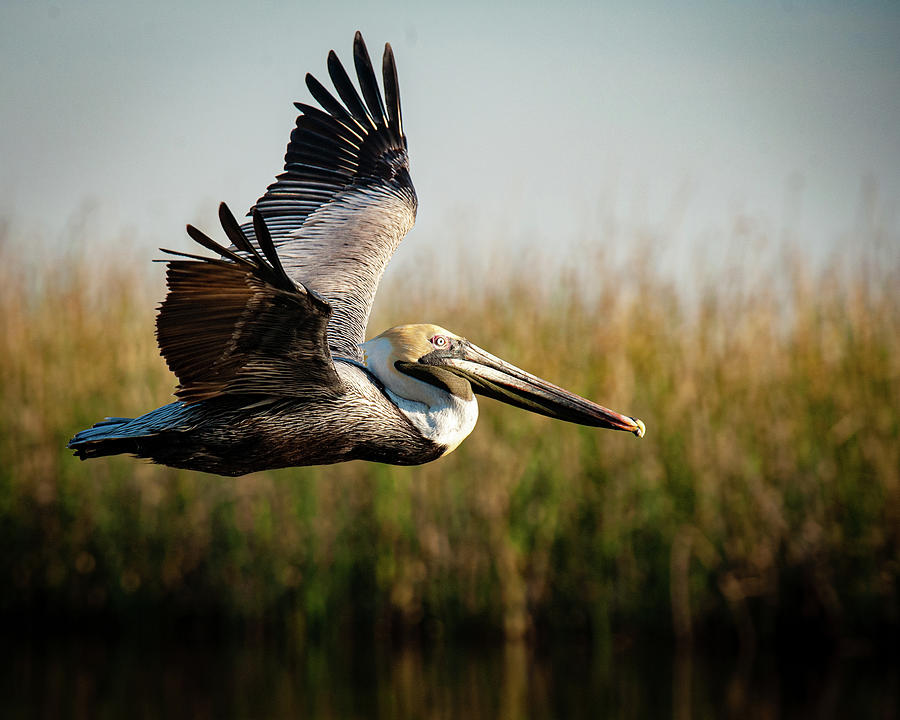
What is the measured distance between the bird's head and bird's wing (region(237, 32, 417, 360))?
0.76 meters

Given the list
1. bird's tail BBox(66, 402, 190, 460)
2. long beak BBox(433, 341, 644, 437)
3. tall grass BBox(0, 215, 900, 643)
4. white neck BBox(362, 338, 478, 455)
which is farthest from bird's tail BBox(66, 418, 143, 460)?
tall grass BBox(0, 215, 900, 643)

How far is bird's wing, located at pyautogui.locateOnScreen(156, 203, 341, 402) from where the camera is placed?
3.01 m

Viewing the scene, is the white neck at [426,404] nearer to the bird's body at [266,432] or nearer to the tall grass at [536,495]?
the bird's body at [266,432]

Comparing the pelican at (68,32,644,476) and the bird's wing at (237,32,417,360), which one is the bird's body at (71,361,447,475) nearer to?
the pelican at (68,32,644,476)

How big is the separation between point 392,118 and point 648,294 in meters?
2.61

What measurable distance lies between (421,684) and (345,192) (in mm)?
4373

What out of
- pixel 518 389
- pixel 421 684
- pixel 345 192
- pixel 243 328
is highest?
pixel 345 192

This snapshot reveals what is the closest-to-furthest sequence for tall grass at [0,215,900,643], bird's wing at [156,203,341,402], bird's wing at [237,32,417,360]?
bird's wing at [156,203,341,402] → bird's wing at [237,32,417,360] → tall grass at [0,215,900,643]

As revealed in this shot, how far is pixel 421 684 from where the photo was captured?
8.27 m

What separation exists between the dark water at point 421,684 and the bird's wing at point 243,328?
4.61 m

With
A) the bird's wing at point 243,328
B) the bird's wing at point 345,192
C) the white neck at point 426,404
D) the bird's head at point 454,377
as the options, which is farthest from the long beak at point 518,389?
the bird's wing at point 345,192

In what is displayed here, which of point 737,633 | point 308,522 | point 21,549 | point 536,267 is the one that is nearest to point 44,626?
point 21,549

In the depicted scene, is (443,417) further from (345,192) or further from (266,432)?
(345,192)

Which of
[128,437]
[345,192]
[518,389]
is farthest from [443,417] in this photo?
[345,192]
